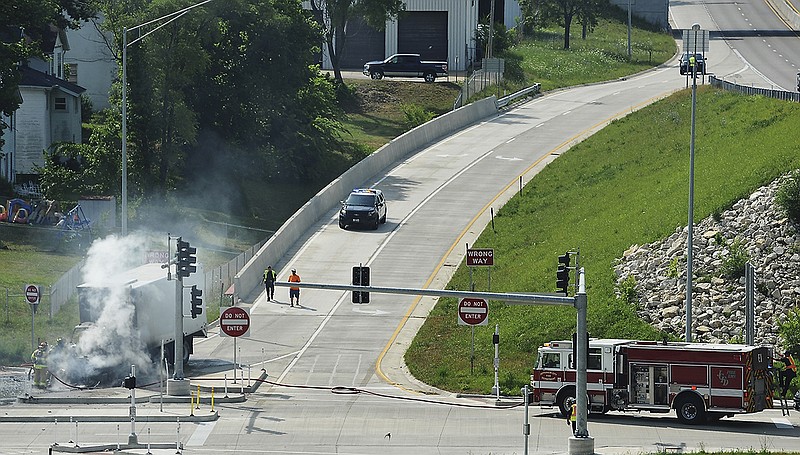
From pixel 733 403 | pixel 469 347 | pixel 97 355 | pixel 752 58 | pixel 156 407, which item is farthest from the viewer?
pixel 752 58

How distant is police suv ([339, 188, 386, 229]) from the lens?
6594 centimetres

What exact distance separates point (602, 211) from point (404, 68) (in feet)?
138

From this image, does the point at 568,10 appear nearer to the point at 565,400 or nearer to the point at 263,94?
the point at 263,94

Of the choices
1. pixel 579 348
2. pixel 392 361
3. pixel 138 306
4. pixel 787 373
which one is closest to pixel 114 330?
pixel 138 306

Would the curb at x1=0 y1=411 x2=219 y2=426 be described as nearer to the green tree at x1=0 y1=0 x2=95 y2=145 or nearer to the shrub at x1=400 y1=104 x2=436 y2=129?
the green tree at x1=0 y1=0 x2=95 y2=145

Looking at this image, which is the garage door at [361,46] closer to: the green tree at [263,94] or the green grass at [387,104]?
the green grass at [387,104]

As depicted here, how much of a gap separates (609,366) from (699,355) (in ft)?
8.57

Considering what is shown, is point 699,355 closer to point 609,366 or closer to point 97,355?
point 609,366

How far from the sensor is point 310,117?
3196 inches

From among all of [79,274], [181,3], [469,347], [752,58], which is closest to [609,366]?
[469,347]

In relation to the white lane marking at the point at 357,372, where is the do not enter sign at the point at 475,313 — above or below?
above

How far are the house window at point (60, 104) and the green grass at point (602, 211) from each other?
29.0 meters

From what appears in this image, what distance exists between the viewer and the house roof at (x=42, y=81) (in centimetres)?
7806

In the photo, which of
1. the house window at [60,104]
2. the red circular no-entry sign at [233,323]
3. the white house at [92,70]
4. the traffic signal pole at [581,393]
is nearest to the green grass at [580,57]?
the white house at [92,70]
